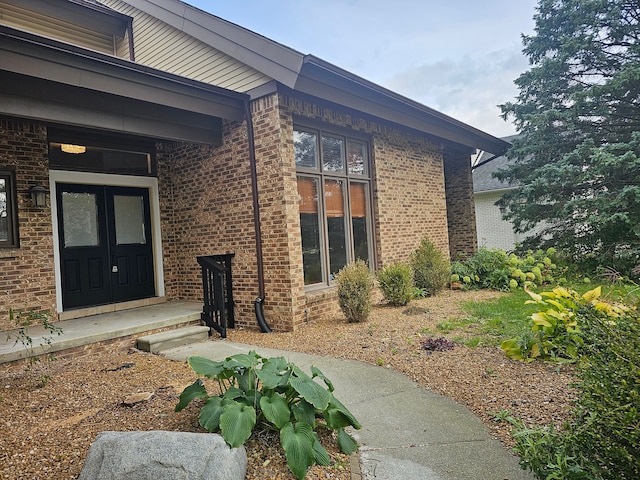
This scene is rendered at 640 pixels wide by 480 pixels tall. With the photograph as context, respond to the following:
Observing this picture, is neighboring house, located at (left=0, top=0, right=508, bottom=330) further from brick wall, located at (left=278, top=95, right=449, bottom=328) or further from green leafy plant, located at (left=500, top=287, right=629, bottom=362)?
green leafy plant, located at (left=500, top=287, right=629, bottom=362)

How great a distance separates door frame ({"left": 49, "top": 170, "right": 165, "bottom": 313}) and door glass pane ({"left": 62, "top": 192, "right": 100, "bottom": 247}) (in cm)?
21

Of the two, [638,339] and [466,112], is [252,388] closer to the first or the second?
[638,339]

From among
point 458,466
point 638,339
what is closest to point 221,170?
point 458,466

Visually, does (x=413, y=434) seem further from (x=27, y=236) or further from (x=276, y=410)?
(x=27, y=236)

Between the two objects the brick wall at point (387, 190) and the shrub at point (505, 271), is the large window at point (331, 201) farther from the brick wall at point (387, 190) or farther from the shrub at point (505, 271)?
the shrub at point (505, 271)

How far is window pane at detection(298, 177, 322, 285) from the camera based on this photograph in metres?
6.65

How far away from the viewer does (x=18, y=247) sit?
5730mm

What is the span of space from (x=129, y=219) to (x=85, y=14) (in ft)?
14.4

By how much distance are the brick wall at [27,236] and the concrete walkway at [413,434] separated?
14.2 ft

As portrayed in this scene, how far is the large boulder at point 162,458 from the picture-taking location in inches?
80.2

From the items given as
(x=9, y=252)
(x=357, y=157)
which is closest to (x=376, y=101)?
(x=357, y=157)

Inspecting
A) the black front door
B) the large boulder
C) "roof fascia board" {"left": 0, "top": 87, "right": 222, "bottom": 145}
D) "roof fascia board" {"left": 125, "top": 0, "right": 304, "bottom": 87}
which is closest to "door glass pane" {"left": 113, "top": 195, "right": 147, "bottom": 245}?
the black front door

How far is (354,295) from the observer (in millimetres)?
6121

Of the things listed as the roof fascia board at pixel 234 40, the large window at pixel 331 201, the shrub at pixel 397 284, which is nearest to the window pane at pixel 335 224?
the large window at pixel 331 201
